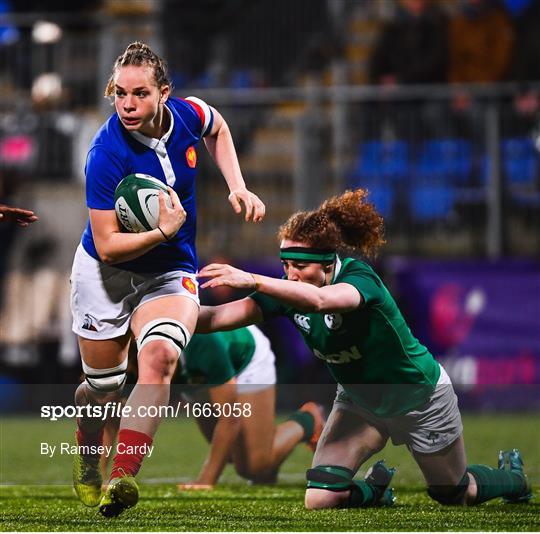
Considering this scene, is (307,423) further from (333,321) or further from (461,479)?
(333,321)

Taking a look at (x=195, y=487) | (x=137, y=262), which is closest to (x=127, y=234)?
(x=137, y=262)

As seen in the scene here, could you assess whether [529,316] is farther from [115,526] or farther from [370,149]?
[115,526]

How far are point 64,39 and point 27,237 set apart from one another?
2.11 metres

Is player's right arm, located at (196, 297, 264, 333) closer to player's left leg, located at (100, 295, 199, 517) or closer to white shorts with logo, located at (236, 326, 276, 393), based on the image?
player's left leg, located at (100, 295, 199, 517)

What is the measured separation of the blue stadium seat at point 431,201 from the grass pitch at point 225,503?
10.2 feet

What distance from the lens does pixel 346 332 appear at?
5742mm

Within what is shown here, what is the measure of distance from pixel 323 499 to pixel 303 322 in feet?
2.59

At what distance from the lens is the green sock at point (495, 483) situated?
236 inches

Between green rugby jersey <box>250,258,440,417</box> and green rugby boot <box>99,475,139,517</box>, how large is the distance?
42.4 inches

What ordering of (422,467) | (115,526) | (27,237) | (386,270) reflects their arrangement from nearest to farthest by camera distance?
1. (115,526)
2. (422,467)
3. (386,270)
4. (27,237)

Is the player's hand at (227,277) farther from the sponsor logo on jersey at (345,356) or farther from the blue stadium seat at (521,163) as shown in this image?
the blue stadium seat at (521,163)

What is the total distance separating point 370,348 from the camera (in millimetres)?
5781

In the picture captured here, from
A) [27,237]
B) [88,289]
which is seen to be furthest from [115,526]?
[27,237]

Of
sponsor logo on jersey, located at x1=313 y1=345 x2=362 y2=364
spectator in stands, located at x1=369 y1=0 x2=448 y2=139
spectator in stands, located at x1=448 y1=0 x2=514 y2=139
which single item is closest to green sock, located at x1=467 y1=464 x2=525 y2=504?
sponsor logo on jersey, located at x1=313 y1=345 x2=362 y2=364
